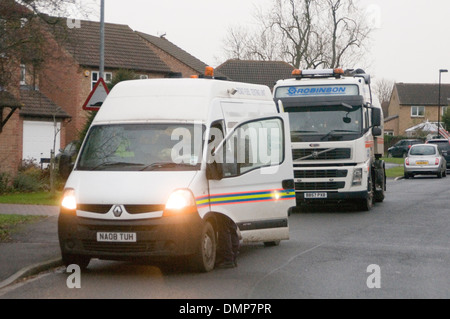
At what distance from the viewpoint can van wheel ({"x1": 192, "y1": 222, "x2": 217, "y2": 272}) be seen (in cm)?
1016

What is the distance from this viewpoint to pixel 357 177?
1959cm

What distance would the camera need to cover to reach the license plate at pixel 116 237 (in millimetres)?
9859

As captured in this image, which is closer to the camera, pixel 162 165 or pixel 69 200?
pixel 69 200

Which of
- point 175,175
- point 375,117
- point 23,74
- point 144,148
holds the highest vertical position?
point 23,74

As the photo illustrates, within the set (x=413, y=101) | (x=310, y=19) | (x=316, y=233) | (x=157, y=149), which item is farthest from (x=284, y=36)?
(x=157, y=149)

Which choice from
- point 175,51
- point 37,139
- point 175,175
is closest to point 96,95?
point 175,175

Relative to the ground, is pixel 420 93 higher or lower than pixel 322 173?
higher

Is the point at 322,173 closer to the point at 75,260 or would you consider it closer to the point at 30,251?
the point at 30,251

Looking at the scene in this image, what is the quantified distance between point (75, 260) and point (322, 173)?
10.2 metres

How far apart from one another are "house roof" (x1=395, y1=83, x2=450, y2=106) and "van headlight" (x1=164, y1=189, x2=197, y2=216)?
3954 inches

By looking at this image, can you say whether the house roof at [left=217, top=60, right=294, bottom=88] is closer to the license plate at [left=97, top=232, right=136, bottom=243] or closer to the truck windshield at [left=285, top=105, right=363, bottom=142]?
the truck windshield at [left=285, top=105, right=363, bottom=142]

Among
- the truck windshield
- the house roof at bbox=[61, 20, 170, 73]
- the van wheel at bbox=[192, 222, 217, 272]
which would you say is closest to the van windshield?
the van wheel at bbox=[192, 222, 217, 272]

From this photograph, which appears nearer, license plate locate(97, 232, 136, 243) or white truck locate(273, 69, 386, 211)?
license plate locate(97, 232, 136, 243)
